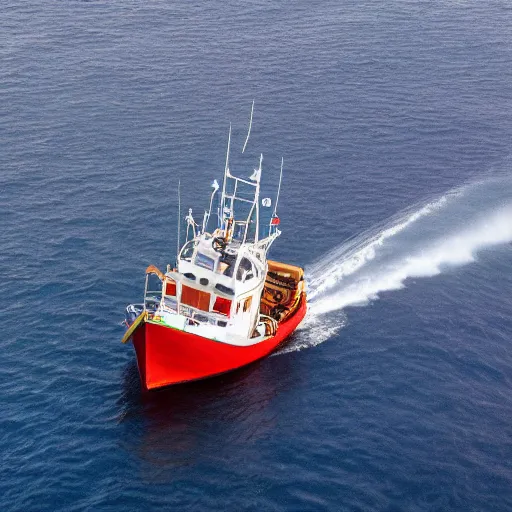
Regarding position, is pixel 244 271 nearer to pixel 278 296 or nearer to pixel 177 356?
pixel 177 356

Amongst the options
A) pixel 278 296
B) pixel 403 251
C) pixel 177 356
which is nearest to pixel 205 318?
pixel 177 356

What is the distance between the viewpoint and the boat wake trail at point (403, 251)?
302ft

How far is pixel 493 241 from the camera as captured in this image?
334ft

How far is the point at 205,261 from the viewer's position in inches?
3098

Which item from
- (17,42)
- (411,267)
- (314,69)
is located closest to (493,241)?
(411,267)

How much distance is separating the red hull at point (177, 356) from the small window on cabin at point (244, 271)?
240 inches

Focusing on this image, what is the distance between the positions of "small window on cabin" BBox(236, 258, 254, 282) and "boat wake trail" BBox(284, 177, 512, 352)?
9695 mm

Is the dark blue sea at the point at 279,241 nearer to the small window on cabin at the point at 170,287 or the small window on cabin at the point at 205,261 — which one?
the small window on cabin at the point at 170,287

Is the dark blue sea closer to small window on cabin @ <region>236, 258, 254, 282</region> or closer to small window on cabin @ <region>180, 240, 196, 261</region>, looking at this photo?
small window on cabin @ <region>236, 258, 254, 282</region>

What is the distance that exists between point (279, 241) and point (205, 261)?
930 inches

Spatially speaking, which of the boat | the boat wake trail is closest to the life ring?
the boat wake trail

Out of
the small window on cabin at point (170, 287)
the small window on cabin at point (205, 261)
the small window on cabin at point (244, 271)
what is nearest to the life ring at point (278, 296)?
the small window on cabin at point (244, 271)

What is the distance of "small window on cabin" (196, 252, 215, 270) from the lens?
7850 cm

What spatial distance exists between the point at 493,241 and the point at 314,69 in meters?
50.4
